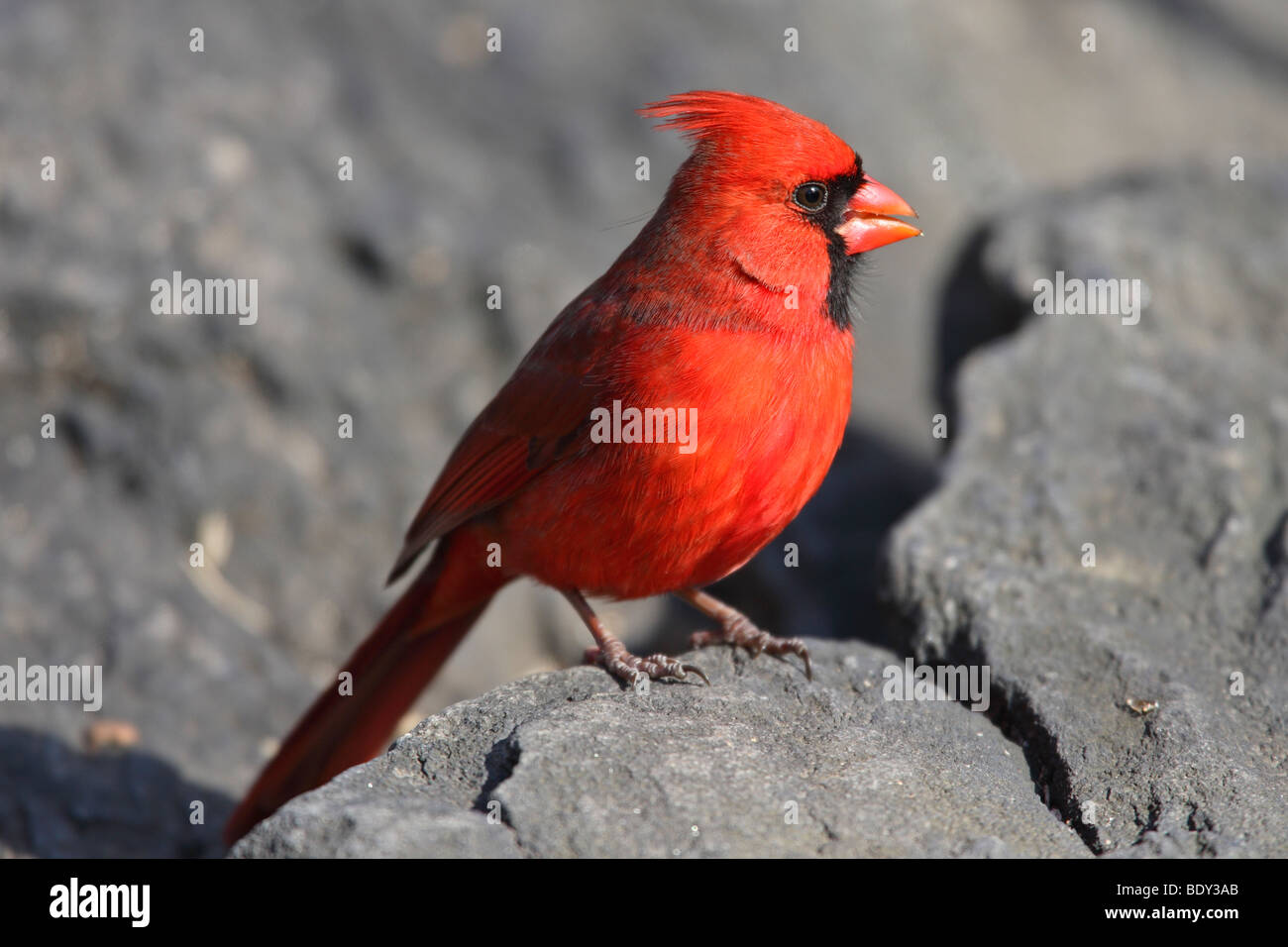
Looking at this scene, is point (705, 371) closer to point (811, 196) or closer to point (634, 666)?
point (811, 196)

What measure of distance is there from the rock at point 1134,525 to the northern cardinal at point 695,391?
25.6 inches

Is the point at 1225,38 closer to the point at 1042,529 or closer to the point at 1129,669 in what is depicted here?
the point at 1042,529

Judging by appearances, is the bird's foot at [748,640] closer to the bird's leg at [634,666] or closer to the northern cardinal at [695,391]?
the northern cardinal at [695,391]

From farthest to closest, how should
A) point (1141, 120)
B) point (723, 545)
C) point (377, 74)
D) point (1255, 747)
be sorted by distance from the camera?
point (1141, 120) → point (377, 74) → point (723, 545) → point (1255, 747)

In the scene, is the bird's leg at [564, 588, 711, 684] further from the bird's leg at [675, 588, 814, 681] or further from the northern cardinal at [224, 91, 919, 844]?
the bird's leg at [675, 588, 814, 681]

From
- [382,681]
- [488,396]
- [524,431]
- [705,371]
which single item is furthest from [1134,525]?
[488,396]

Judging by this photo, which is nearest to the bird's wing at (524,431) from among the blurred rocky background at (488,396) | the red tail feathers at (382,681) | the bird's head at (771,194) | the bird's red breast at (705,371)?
the bird's red breast at (705,371)

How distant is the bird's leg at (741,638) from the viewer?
11.0ft

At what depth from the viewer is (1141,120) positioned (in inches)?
340

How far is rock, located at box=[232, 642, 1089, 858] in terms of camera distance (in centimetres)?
250

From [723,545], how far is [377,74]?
388 centimetres

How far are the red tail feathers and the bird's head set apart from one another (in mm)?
1176
